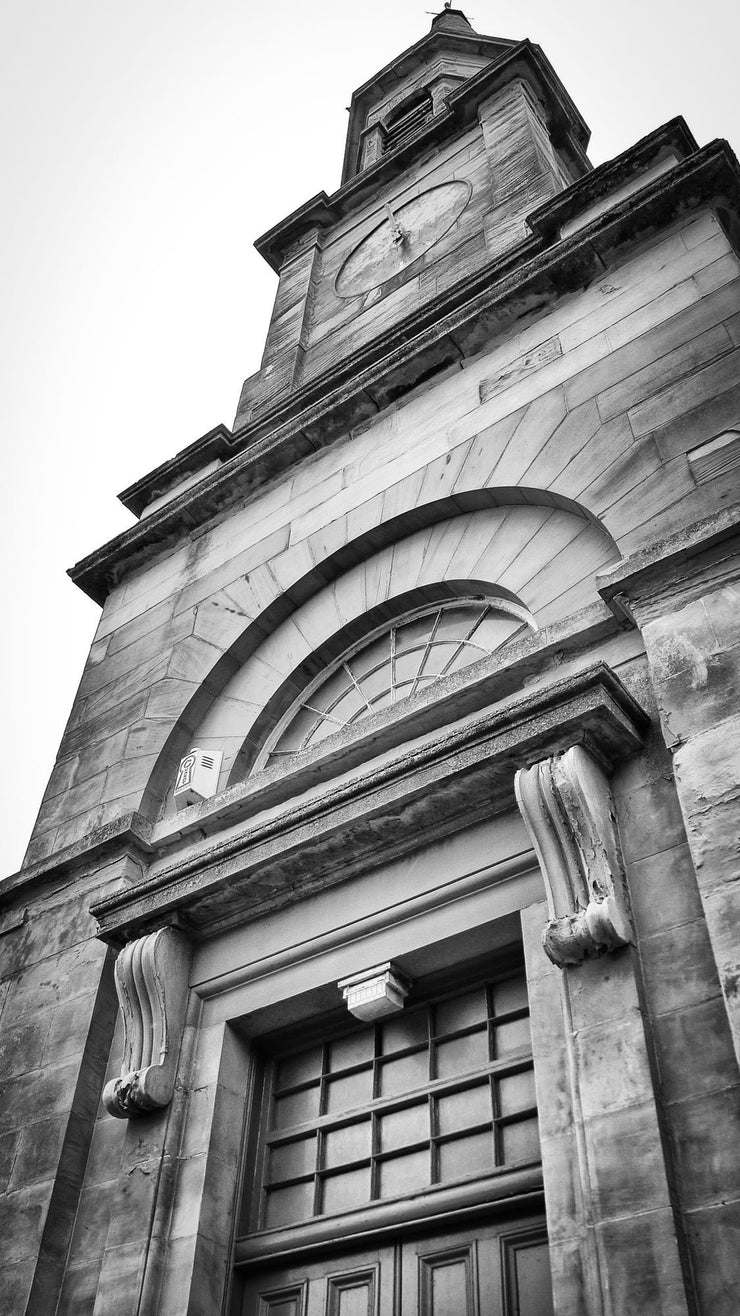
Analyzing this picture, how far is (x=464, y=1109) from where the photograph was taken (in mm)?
6156

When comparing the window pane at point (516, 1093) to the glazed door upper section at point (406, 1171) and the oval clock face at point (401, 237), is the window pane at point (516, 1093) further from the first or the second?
the oval clock face at point (401, 237)

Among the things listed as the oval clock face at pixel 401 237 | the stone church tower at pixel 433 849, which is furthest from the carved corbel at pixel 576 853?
the oval clock face at pixel 401 237

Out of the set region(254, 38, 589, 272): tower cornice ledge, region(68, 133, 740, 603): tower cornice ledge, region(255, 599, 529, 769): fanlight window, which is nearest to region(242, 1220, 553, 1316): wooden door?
region(255, 599, 529, 769): fanlight window

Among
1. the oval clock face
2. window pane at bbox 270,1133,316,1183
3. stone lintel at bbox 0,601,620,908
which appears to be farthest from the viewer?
the oval clock face

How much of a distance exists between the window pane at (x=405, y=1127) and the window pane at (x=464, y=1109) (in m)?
0.10

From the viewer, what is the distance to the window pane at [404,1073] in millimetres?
6469

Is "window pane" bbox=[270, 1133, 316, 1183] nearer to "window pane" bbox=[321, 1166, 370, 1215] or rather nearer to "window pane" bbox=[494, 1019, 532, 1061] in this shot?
"window pane" bbox=[321, 1166, 370, 1215]

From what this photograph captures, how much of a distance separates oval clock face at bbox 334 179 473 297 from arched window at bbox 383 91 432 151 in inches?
213

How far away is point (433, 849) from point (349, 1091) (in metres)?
1.46

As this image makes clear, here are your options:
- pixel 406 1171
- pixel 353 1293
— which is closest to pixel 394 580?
pixel 406 1171

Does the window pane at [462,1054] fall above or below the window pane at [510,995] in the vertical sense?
below

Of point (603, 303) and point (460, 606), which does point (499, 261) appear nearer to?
point (603, 303)

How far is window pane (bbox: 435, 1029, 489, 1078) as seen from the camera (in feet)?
20.6

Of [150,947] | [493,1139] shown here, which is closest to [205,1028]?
[150,947]
